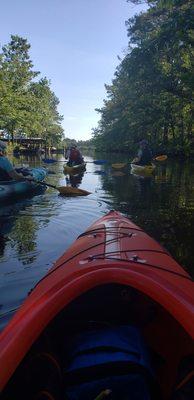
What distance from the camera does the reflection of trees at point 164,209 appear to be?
26.0ft

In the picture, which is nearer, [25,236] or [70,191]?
[25,236]

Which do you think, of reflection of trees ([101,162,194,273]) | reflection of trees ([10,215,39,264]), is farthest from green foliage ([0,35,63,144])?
reflection of trees ([10,215,39,264])

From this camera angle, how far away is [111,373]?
2623 mm

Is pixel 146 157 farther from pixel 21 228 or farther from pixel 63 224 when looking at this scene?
pixel 21 228

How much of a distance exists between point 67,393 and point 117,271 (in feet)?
2.94

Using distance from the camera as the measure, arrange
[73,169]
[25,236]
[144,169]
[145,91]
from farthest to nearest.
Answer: [145,91]
[73,169]
[144,169]
[25,236]

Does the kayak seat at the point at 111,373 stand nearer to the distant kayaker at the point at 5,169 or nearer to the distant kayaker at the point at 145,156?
the distant kayaker at the point at 5,169

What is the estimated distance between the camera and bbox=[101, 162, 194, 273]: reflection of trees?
7.93 meters

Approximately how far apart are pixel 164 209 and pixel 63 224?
3666 millimetres

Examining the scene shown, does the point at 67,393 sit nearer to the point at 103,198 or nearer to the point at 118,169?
the point at 103,198

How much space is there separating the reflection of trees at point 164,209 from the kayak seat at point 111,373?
3.81m

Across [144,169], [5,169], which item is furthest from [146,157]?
[5,169]

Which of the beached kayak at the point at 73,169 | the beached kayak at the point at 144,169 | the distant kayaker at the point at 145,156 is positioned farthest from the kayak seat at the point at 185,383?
the beached kayak at the point at 73,169

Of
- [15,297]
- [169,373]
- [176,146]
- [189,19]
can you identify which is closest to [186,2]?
[189,19]
